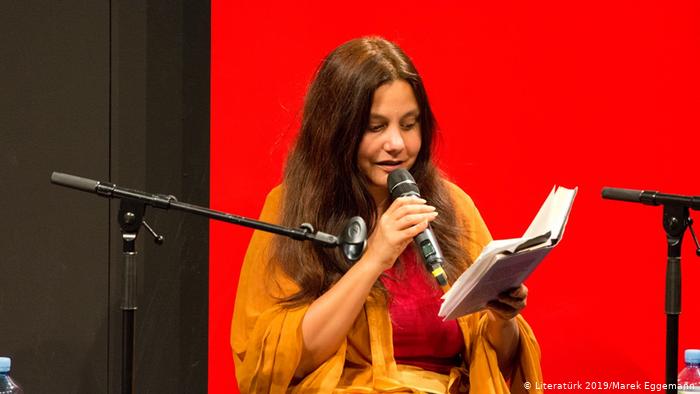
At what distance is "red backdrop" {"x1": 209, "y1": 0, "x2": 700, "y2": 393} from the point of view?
2.78 metres

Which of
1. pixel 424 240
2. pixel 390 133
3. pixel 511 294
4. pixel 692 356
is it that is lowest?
pixel 692 356

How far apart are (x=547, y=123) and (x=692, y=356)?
2.38ft

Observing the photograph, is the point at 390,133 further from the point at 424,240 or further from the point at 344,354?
the point at 344,354

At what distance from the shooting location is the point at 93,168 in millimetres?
2770

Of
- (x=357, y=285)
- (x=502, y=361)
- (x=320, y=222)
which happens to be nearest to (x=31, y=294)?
(x=320, y=222)

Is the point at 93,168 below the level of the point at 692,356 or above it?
above

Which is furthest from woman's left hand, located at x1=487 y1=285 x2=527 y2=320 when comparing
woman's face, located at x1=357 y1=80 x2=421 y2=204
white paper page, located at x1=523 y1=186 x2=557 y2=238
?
woman's face, located at x1=357 y1=80 x2=421 y2=204

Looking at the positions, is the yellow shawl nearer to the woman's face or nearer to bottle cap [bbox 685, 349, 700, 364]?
the woman's face

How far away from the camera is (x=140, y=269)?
111 inches

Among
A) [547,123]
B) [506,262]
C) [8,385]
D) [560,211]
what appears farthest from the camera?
[547,123]

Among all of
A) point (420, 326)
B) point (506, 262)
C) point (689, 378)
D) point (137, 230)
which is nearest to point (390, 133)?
point (420, 326)

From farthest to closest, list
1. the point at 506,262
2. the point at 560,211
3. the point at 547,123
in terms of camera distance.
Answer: the point at 547,123, the point at 560,211, the point at 506,262

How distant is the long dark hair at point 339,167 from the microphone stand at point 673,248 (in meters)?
0.54

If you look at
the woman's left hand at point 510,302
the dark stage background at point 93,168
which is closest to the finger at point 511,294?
the woman's left hand at point 510,302
